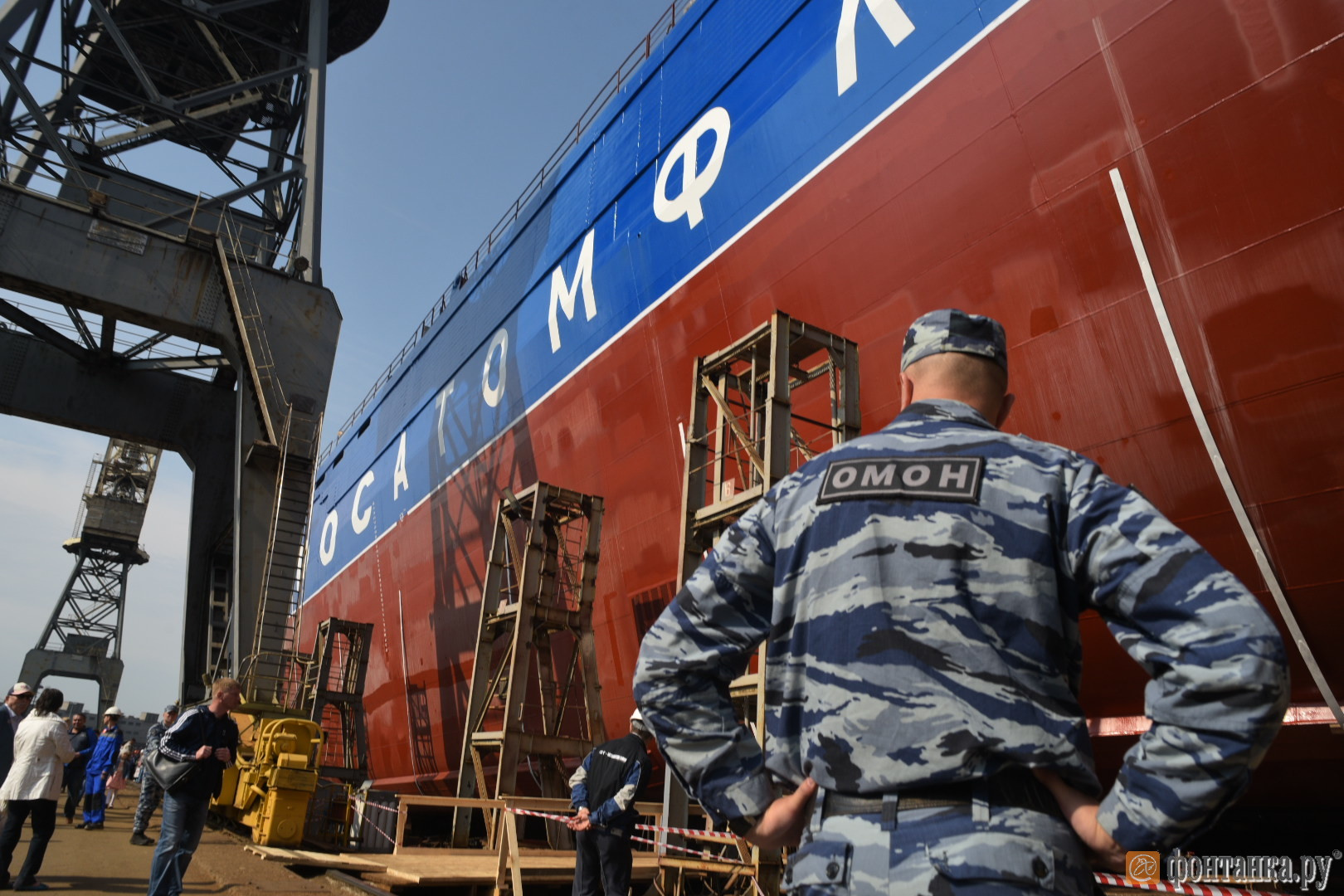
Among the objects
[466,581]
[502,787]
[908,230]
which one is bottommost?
[502,787]

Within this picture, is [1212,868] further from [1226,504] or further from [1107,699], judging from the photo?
[1226,504]

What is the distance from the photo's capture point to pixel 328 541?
75.8ft

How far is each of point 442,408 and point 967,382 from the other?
596 inches

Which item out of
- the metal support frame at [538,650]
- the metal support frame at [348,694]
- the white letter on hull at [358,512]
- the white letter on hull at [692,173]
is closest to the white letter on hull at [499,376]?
the metal support frame at [538,650]

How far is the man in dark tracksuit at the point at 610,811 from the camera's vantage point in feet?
16.2

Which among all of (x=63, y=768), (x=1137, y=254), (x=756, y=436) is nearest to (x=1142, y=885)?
(x=1137, y=254)

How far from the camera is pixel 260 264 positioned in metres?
17.9

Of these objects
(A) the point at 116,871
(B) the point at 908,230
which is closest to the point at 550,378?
(B) the point at 908,230

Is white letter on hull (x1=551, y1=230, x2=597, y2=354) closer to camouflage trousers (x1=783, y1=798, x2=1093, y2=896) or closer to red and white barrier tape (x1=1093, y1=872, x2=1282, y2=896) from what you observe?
red and white barrier tape (x1=1093, y1=872, x2=1282, y2=896)

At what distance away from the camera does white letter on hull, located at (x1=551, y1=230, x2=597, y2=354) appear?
1092cm

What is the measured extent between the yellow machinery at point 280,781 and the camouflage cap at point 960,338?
10.1 meters

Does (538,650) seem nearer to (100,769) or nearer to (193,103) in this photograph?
(100,769)

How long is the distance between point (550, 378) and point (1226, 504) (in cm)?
830

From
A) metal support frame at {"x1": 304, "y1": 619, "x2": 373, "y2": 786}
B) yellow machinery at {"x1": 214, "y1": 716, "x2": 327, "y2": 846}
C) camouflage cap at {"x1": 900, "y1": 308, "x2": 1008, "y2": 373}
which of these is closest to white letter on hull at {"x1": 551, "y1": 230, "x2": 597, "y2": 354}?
yellow machinery at {"x1": 214, "y1": 716, "x2": 327, "y2": 846}
